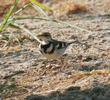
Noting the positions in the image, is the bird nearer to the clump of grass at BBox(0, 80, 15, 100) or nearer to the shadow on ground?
the clump of grass at BBox(0, 80, 15, 100)

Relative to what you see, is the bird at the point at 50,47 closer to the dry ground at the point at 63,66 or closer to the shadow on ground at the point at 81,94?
the dry ground at the point at 63,66

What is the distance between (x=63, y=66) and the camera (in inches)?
192

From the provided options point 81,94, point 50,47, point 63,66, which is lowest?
point 81,94

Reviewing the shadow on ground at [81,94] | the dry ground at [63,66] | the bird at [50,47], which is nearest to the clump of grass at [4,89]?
the dry ground at [63,66]

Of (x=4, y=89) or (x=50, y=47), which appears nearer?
(x=4, y=89)

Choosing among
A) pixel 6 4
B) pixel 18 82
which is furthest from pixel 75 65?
pixel 6 4

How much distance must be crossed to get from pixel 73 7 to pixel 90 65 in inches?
148

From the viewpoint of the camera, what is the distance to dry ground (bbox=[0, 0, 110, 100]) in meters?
3.72

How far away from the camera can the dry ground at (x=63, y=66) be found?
372 centimetres

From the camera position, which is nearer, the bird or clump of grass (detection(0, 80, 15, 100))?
clump of grass (detection(0, 80, 15, 100))

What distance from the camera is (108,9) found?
821cm

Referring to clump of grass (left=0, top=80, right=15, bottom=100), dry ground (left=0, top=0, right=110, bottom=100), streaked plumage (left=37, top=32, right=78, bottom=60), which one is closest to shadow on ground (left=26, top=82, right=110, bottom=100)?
dry ground (left=0, top=0, right=110, bottom=100)

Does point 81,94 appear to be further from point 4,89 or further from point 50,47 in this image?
point 50,47

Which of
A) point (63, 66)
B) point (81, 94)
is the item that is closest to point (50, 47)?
point (63, 66)
